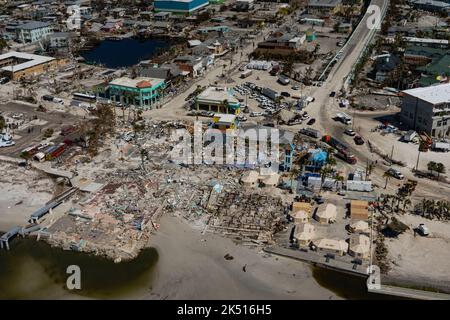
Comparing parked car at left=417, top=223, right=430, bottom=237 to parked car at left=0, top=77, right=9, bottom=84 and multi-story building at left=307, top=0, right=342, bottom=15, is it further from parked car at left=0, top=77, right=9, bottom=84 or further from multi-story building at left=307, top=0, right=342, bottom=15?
multi-story building at left=307, top=0, right=342, bottom=15

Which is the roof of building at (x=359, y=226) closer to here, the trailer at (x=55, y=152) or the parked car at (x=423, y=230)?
the parked car at (x=423, y=230)

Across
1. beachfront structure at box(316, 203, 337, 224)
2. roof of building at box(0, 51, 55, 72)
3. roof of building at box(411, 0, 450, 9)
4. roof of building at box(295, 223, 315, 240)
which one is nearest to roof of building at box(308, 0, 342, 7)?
roof of building at box(411, 0, 450, 9)

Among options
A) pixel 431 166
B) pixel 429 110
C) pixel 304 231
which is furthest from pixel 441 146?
pixel 304 231

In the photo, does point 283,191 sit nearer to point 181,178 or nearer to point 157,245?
point 181,178

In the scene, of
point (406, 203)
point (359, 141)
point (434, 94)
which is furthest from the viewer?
point (434, 94)

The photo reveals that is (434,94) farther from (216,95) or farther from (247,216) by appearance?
(247,216)

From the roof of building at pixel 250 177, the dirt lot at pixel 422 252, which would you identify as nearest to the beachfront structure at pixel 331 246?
the dirt lot at pixel 422 252
